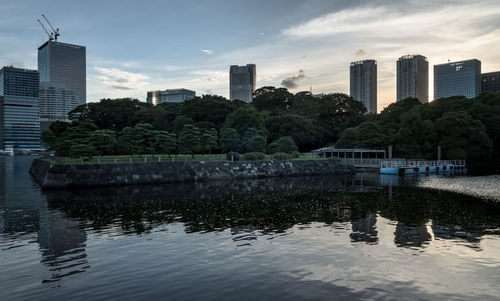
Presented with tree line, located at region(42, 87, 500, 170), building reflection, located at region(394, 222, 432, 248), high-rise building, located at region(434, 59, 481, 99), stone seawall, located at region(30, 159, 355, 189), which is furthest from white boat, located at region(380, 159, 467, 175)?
high-rise building, located at region(434, 59, 481, 99)

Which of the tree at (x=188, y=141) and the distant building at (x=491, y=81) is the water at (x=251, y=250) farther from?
the distant building at (x=491, y=81)

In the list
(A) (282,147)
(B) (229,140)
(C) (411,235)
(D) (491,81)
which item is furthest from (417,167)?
(D) (491,81)

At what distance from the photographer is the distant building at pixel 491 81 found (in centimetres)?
15788

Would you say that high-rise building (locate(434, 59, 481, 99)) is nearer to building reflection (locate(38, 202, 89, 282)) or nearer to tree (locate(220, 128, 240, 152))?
tree (locate(220, 128, 240, 152))

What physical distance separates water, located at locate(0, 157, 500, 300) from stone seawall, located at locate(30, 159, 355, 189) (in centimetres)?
1062

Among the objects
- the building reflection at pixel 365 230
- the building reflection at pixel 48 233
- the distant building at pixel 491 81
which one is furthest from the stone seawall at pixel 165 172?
the distant building at pixel 491 81

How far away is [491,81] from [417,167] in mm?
142858

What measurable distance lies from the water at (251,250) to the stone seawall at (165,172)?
10618 mm

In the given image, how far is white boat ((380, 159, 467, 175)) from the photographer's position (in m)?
53.0

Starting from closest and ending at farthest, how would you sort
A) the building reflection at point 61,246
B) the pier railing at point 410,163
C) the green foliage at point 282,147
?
the building reflection at point 61,246
the pier railing at point 410,163
the green foliage at point 282,147

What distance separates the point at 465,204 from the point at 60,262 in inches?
Result: 973

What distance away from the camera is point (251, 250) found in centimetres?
1348

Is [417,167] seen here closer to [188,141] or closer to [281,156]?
[281,156]

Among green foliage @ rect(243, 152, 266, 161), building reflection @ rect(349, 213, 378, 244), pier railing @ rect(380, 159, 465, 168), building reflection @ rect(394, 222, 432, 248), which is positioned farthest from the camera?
pier railing @ rect(380, 159, 465, 168)
